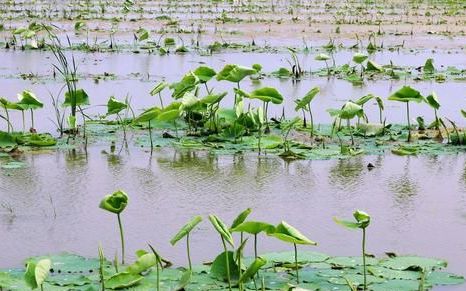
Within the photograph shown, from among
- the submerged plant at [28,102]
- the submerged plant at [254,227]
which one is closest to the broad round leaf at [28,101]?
the submerged plant at [28,102]

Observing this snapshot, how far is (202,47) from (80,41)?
4.55 feet

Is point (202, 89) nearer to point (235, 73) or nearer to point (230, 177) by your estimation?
point (235, 73)

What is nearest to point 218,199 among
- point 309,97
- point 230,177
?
point 230,177

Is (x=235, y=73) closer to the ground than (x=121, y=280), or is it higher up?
higher up

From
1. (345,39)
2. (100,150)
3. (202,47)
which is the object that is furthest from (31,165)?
(345,39)

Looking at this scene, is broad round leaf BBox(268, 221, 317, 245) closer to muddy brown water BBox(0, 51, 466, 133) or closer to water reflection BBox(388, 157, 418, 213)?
water reflection BBox(388, 157, 418, 213)

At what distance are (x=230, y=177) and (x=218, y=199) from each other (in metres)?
0.41

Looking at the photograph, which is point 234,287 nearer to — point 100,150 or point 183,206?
point 183,206

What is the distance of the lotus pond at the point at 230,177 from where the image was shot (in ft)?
9.92

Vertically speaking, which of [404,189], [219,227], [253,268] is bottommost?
[404,189]

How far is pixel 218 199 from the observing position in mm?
4023

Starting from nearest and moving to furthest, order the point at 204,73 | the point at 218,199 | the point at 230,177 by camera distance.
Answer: the point at 218,199, the point at 230,177, the point at 204,73

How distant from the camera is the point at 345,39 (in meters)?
10.8

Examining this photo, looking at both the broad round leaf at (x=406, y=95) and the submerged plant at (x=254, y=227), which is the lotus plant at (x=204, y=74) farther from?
the submerged plant at (x=254, y=227)
